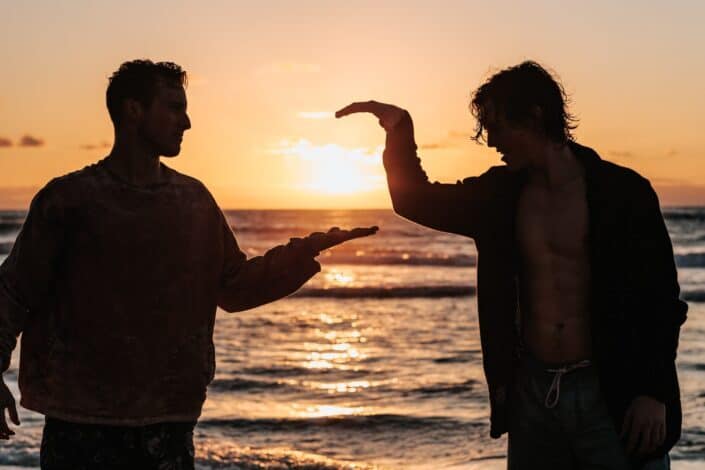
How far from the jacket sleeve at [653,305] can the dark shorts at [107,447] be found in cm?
174

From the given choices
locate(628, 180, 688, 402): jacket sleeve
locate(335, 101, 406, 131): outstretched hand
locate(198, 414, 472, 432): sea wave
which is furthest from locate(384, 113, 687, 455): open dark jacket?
locate(198, 414, 472, 432): sea wave

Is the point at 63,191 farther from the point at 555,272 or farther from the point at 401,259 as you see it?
the point at 401,259

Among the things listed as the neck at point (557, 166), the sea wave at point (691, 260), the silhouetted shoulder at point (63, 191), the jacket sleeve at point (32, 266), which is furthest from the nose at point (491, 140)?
the sea wave at point (691, 260)

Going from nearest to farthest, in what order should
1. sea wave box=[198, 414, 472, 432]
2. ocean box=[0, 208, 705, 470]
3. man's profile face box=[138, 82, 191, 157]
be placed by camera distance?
man's profile face box=[138, 82, 191, 157]
ocean box=[0, 208, 705, 470]
sea wave box=[198, 414, 472, 432]

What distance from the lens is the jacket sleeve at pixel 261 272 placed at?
4.50 metres

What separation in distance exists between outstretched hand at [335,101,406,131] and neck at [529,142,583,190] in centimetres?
54

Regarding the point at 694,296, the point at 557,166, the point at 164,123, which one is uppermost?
the point at 164,123

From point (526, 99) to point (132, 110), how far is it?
1.50 meters

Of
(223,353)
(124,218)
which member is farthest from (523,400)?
(223,353)

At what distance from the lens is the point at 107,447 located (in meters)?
4.11

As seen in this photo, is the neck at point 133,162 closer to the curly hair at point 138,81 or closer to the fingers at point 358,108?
the curly hair at point 138,81

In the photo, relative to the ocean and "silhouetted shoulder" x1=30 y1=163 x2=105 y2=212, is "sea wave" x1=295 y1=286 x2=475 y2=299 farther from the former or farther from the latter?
"silhouetted shoulder" x1=30 y1=163 x2=105 y2=212

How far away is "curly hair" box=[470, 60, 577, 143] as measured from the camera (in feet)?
13.0

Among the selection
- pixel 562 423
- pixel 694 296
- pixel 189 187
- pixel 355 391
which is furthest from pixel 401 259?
pixel 562 423
